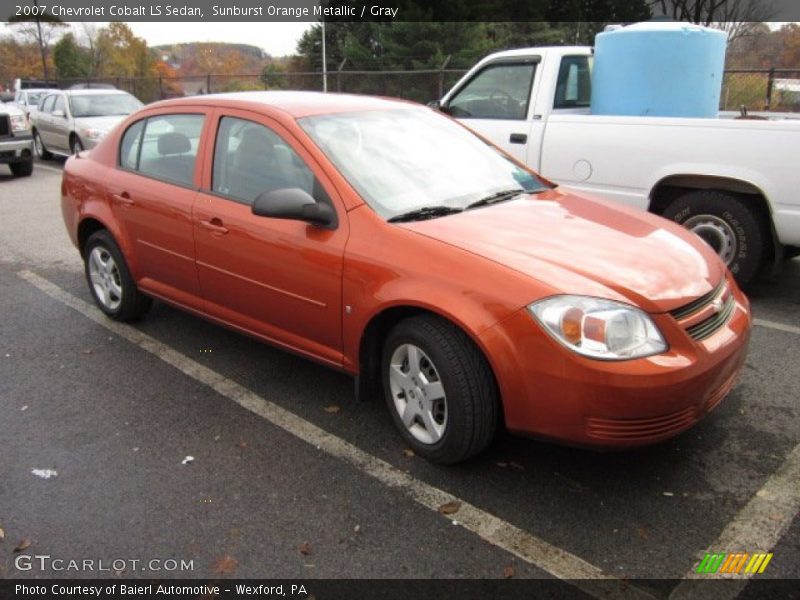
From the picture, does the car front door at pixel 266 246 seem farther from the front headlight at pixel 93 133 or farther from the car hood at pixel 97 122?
the car hood at pixel 97 122

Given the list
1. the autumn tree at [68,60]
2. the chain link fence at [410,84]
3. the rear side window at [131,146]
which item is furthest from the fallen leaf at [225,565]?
the autumn tree at [68,60]

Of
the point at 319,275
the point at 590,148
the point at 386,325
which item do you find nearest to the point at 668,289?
the point at 386,325

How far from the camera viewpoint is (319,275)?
3.29 meters

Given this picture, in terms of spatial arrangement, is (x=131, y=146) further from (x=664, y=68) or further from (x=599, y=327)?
(x=664, y=68)

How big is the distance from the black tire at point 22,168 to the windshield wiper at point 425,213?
1238cm

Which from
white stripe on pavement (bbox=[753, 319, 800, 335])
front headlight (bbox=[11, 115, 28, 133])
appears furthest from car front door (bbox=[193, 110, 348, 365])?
front headlight (bbox=[11, 115, 28, 133])

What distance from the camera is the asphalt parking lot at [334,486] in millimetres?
2572

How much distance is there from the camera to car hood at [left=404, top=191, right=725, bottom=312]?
273 cm

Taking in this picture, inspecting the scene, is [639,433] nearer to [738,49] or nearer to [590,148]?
[590,148]

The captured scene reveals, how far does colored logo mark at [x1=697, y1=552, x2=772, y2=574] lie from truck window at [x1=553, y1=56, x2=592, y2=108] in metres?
4.57

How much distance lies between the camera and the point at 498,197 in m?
3.64

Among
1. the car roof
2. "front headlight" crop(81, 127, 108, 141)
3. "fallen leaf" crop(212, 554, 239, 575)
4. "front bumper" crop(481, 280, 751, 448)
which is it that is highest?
the car roof

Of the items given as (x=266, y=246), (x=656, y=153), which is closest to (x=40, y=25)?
(x=656, y=153)

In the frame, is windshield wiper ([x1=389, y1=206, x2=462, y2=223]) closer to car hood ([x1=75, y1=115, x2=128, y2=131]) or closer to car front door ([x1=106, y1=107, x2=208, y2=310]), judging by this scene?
car front door ([x1=106, y1=107, x2=208, y2=310])
